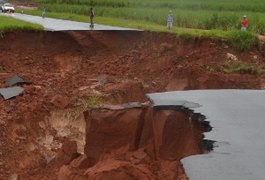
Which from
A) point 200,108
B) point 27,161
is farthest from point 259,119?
point 27,161

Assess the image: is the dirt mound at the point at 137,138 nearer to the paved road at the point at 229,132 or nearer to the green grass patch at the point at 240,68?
the paved road at the point at 229,132

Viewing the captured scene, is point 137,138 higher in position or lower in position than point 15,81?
higher

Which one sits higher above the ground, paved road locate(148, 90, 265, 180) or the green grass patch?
paved road locate(148, 90, 265, 180)

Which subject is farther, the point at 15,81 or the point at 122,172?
the point at 15,81

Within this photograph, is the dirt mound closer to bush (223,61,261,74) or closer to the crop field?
bush (223,61,261,74)

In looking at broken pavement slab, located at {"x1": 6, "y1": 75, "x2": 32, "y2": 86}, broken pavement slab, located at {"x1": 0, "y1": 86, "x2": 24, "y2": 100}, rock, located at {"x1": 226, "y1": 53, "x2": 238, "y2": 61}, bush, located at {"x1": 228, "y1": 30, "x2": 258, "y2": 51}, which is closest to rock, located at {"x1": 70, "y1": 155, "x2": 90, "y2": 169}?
broken pavement slab, located at {"x1": 0, "y1": 86, "x2": 24, "y2": 100}

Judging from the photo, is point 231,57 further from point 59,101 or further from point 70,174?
point 70,174

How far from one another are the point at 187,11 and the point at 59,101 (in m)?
15.1

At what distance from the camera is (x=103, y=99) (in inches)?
599

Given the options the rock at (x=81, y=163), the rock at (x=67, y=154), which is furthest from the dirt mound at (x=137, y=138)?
the rock at (x=67, y=154)

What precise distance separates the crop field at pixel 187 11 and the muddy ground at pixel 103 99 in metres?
4.94

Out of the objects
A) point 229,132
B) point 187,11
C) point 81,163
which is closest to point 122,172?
point 81,163

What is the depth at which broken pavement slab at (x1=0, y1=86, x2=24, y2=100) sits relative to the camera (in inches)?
570

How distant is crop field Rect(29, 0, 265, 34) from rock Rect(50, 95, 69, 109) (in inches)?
380
